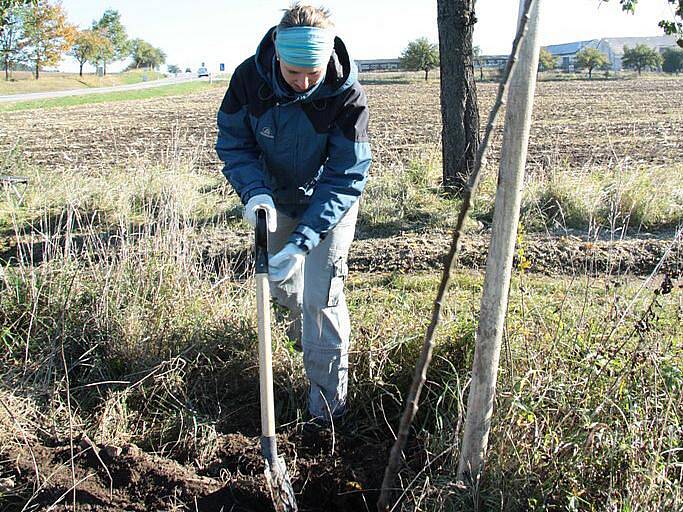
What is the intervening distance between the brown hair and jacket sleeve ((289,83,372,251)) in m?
0.30

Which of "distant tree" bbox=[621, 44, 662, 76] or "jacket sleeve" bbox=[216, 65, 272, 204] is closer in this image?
"jacket sleeve" bbox=[216, 65, 272, 204]

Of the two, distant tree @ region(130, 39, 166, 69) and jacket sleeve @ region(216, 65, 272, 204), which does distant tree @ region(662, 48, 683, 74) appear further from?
jacket sleeve @ region(216, 65, 272, 204)

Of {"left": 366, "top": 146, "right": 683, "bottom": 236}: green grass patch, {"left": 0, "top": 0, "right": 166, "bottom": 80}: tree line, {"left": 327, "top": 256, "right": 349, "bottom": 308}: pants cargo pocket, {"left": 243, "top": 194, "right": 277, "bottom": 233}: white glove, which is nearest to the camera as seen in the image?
{"left": 243, "top": 194, "right": 277, "bottom": 233}: white glove

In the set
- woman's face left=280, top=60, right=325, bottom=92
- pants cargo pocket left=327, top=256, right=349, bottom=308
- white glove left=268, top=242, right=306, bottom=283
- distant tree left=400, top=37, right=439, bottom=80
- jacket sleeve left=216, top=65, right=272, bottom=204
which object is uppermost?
distant tree left=400, top=37, right=439, bottom=80

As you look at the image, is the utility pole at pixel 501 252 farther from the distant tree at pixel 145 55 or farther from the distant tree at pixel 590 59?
the distant tree at pixel 145 55

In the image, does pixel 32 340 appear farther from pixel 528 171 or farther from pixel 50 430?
pixel 528 171

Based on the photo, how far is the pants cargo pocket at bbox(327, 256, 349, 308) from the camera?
2777 millimetres

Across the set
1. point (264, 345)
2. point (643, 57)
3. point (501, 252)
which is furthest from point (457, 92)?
point (643, 57)

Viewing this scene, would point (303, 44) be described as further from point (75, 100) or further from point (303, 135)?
point (75, 100)

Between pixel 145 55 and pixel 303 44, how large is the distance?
4074 inches

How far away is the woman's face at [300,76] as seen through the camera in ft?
8.30

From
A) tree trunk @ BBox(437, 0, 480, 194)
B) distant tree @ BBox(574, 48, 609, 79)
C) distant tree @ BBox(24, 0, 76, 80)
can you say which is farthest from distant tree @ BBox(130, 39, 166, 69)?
tree trunk @ BBox(437, 0, 480, 194)

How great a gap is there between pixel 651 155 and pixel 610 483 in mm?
11861

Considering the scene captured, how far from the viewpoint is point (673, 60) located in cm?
6975
